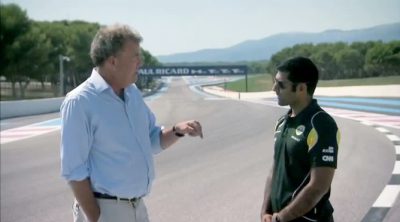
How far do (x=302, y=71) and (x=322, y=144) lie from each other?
39 centimetres

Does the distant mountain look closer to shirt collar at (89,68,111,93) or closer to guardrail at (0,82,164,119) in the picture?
shirt collar at (89,68,111,93)

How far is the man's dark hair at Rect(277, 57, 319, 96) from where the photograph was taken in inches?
103

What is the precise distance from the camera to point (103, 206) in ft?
9.18

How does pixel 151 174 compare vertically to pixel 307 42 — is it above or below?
below

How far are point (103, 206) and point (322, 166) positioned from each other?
1.15m

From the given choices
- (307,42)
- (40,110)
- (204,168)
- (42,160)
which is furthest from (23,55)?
(307,42)

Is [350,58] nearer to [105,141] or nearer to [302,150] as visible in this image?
[302,150]

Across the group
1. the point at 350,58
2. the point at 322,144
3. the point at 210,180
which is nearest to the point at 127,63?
the point at 322,144

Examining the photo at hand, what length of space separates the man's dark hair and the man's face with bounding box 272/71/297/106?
0.02 metres

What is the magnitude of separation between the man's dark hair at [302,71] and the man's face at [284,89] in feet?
0.08

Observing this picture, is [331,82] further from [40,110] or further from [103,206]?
[40,110]

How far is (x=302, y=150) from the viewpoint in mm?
2531

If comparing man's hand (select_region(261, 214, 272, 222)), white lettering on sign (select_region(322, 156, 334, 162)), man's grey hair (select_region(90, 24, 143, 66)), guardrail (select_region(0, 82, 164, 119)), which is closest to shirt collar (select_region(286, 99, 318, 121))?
white lettering on sign (select_region(322, 156, 334, 162))

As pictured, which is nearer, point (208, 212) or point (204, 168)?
point (208, 212)
